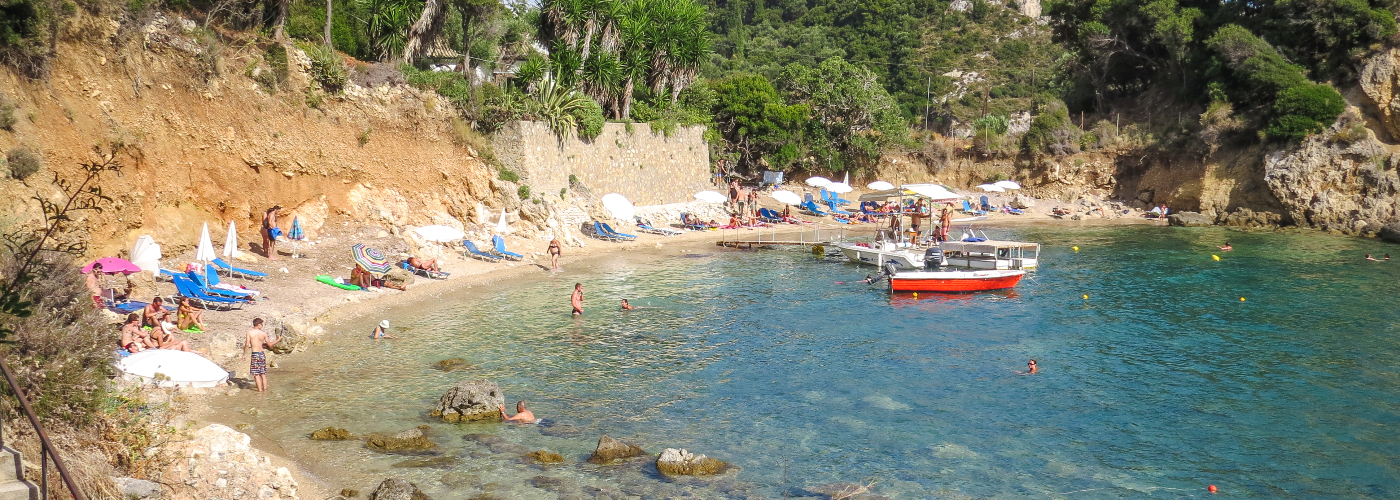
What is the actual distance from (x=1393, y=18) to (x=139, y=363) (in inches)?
2023

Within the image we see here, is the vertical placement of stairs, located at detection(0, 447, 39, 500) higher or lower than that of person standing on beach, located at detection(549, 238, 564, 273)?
lower

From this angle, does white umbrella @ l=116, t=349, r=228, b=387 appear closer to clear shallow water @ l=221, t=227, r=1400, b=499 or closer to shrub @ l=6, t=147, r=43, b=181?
clear shallow water @ l=221, t=227, r=1400, b=499

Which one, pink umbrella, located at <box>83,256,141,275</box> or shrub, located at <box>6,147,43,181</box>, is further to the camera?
shrub, located at <box>6,147,43,181</box>

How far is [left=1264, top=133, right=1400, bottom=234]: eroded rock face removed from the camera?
134 feet

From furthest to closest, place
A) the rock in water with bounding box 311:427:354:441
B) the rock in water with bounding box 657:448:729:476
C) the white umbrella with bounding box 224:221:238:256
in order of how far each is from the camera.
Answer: the white umbrella with bounding box 224:221:238:256 → the rock in water with bounding box 311:427:354:441 → the rock in water with bounding box 657:448:729:476

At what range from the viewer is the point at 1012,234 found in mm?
40531

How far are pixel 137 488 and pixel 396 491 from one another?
2731mm

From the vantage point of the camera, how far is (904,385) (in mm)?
17391

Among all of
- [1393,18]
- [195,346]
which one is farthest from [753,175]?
[195,346]

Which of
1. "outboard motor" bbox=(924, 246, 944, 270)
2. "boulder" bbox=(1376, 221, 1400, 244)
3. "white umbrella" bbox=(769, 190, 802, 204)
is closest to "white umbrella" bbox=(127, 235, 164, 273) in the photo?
"outboard motor" bbox=(924, 246, 944, 270)

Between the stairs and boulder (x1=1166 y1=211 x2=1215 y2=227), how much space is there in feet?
153

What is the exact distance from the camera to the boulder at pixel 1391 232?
36656mm

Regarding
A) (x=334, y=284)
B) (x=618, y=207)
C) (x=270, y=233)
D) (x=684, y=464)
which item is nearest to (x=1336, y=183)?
(x=618, y=207)

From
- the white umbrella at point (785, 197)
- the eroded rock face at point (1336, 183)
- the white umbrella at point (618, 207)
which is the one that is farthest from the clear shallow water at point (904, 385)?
the eroded rock face at point (1336, 183)
